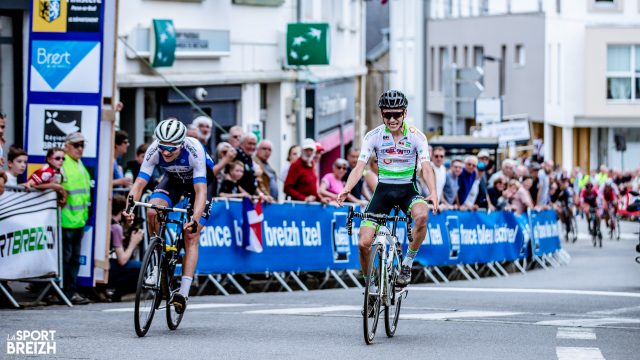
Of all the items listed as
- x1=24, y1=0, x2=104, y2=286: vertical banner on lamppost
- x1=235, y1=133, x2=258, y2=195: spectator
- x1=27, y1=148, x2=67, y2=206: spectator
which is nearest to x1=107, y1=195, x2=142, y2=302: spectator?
x1=24, y1=0, x2=104, y2=286: vertical banner on lamppost

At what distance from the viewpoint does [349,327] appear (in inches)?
533

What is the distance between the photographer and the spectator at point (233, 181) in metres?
18.9

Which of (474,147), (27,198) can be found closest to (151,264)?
(27,198)

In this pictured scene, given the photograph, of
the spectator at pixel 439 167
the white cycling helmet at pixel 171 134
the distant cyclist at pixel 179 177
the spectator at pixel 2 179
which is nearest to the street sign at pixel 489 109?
the spectator at pixel 439 167

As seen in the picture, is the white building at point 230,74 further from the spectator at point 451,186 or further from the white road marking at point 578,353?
the white road marking at point 578,353

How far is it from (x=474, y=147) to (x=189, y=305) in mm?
23233

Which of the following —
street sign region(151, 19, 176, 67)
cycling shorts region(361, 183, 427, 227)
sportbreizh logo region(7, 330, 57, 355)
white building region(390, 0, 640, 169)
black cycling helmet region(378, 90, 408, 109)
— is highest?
white building region(390, 0, 640, 169)

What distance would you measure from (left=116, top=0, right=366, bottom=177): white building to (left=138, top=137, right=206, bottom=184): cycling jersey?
37.6 feet

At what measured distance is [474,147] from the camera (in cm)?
3859

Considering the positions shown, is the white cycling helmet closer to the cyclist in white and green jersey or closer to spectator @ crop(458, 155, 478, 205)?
the cyclist in white and green jersey

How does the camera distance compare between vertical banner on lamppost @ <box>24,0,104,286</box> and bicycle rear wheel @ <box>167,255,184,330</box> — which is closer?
bicycle rear wheel @ <box>167,255,184,330</box>

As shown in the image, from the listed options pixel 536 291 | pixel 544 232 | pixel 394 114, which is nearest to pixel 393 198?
pixel 394 114

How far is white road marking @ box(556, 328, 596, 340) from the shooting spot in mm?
12891

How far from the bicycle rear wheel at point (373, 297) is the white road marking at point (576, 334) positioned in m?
1.79
